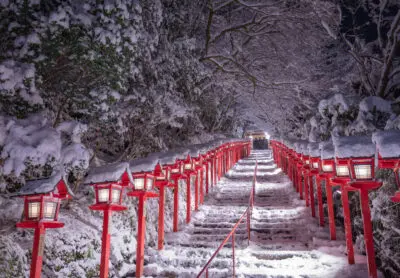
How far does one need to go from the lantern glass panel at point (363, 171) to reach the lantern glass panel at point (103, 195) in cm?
506

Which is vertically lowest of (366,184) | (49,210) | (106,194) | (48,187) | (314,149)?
(49,210)

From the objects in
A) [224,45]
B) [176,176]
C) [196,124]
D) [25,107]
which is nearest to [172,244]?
[176,176]

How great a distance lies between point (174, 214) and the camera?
11344 millimetres

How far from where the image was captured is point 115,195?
20.7 feet

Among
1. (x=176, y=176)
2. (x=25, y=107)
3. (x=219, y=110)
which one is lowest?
(x=176, y=176)

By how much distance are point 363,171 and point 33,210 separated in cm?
612

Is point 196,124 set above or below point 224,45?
below

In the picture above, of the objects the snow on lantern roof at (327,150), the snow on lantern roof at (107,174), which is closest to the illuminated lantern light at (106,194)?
the snow on lantern roof at (107,174)

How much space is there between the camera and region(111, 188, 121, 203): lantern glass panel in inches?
246

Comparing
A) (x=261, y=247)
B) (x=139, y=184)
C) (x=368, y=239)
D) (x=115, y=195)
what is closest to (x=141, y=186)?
(x=139, y=184)

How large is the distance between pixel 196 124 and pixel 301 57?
6240mm

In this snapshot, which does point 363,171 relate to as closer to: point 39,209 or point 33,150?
point 39,209

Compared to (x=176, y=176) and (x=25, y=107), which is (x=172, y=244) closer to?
(x=176, y=176)

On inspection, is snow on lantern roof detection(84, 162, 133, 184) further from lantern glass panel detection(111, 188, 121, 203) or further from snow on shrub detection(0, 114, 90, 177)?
snow on shrub detection(0, 114, 90, 177)
